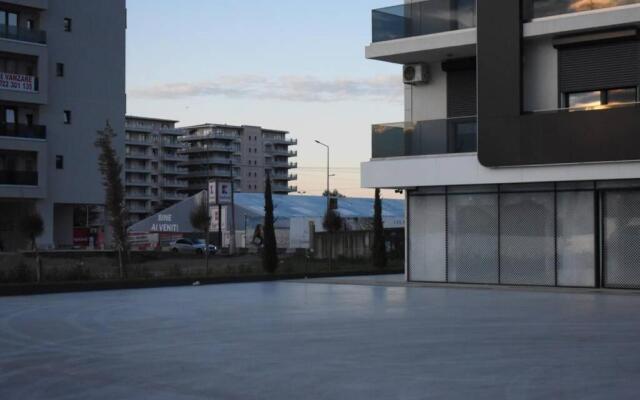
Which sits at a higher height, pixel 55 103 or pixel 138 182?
pixel 55 103

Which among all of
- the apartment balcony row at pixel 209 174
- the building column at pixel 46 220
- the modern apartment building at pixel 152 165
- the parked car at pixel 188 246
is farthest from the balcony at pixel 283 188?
the building column at pixel 46 220

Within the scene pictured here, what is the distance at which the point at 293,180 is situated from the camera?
7623 inches

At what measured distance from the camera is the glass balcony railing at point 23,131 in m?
62.2

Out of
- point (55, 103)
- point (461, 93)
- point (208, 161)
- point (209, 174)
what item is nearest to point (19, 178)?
point (55, 103)

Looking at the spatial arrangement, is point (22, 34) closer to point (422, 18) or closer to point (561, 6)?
point (422, 18)

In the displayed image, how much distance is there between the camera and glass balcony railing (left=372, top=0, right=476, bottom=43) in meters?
30.1

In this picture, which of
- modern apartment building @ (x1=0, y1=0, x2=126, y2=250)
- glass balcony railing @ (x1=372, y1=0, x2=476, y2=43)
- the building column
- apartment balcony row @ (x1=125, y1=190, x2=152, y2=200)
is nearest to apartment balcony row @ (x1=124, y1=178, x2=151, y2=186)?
apartment balcony row @ (x1=125, y1=190, x2=152, y2=200)

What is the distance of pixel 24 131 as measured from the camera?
208 feet

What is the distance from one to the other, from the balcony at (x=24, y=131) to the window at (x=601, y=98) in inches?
1746

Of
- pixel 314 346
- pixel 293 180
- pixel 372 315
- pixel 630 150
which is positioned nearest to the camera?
pixel 314 346

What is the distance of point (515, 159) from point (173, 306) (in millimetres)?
11441

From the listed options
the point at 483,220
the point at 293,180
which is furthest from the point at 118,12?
the point at 293,180

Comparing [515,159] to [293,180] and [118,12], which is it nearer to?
[118,12]

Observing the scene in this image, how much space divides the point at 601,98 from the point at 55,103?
47950 millimetres
